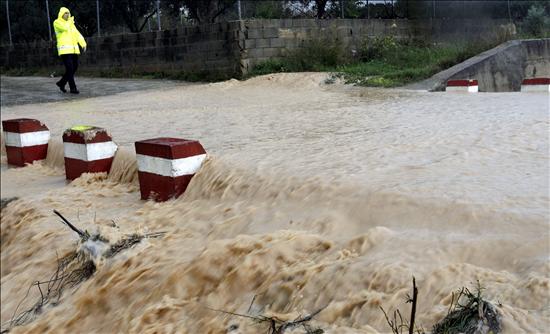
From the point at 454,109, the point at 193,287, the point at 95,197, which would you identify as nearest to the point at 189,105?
the point at 454,109

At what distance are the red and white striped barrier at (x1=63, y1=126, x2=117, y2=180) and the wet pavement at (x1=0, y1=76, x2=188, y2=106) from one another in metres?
6.95

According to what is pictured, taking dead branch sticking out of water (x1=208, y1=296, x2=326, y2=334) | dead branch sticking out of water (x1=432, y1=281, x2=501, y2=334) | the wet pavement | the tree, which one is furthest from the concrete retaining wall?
dead branch sticking out of water (x1=432, y1=281, x2=501, y2=334)

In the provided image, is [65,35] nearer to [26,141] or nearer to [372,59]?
[26,141]

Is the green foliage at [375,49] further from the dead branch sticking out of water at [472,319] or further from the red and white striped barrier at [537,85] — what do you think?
the dead branch sticking out of water at [472,319]

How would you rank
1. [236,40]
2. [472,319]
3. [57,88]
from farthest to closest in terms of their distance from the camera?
[57,88], [236,40], [472,319]

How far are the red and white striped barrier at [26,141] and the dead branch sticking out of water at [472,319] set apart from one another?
5.30 m

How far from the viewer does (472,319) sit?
7.34 ft

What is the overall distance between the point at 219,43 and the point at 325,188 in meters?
11.4

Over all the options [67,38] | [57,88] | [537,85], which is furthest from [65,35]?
[537,85]

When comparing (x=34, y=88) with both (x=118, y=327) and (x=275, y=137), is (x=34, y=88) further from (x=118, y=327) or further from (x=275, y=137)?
(x=118, y=327)

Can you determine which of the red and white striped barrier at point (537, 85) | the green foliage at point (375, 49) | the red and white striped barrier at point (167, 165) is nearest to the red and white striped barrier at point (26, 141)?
the red and white striped barrier at point (167, 165)

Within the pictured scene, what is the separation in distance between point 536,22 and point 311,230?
50.5 feet

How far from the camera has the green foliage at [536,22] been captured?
16359 mm

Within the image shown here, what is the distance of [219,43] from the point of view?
48.5ft
